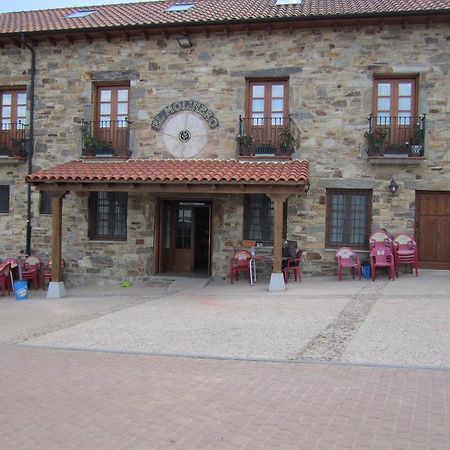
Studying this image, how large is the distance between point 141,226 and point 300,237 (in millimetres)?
3991

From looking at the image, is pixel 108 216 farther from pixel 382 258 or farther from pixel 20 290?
pixel 382 258

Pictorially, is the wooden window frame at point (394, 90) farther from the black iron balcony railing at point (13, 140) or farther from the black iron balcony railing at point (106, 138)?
the black iron balcony railing at point (13, 140)

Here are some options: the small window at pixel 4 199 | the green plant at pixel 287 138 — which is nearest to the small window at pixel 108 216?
the small window at pixel 4 199

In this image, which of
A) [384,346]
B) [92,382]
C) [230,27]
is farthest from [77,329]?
[230,27]

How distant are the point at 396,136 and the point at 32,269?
31.2 ft

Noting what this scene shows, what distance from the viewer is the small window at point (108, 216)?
1397 cm

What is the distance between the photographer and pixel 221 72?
1335cm

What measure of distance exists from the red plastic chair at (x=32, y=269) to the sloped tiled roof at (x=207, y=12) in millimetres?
5921

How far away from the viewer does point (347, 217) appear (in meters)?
12.9

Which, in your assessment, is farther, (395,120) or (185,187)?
(395,120)

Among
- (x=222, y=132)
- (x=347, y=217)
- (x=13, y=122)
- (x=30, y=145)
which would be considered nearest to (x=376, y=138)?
(x=347, y=217)

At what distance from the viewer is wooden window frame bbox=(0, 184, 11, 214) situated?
14.6 meters

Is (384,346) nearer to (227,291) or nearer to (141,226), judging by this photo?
(227,291)

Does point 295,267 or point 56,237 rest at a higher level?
point 56,237
